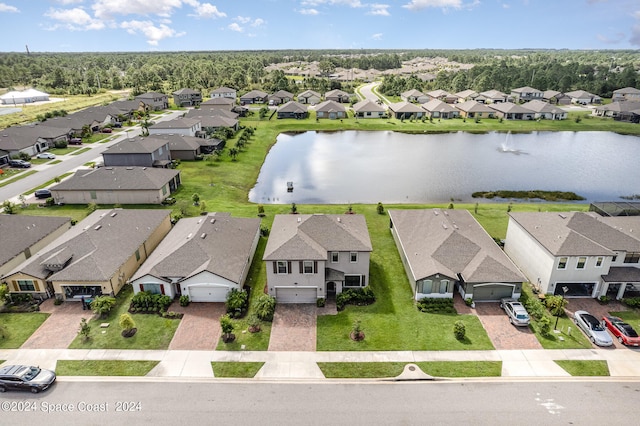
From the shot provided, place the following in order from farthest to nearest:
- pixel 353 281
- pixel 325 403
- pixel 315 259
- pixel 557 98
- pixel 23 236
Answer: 1. pixel 557 98
2. pixel 23 236
3. pixel 353 281
4. pixel 315 259
5. pixel 325 403

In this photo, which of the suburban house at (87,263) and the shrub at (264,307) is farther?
the suburban house at (87,263)

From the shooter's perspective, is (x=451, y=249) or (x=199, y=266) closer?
(x=199, y=266)

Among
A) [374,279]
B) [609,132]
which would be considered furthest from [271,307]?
[609,132]

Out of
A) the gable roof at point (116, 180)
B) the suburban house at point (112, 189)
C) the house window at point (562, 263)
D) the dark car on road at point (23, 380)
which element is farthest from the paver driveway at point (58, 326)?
the house window at point (562, 263)

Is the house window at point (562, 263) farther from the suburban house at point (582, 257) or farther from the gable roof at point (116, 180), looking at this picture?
the gable roof at point (116, 180)

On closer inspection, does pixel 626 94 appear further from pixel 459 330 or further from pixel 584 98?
pixel 459 330

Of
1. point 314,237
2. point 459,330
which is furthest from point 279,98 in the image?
point 459,330
